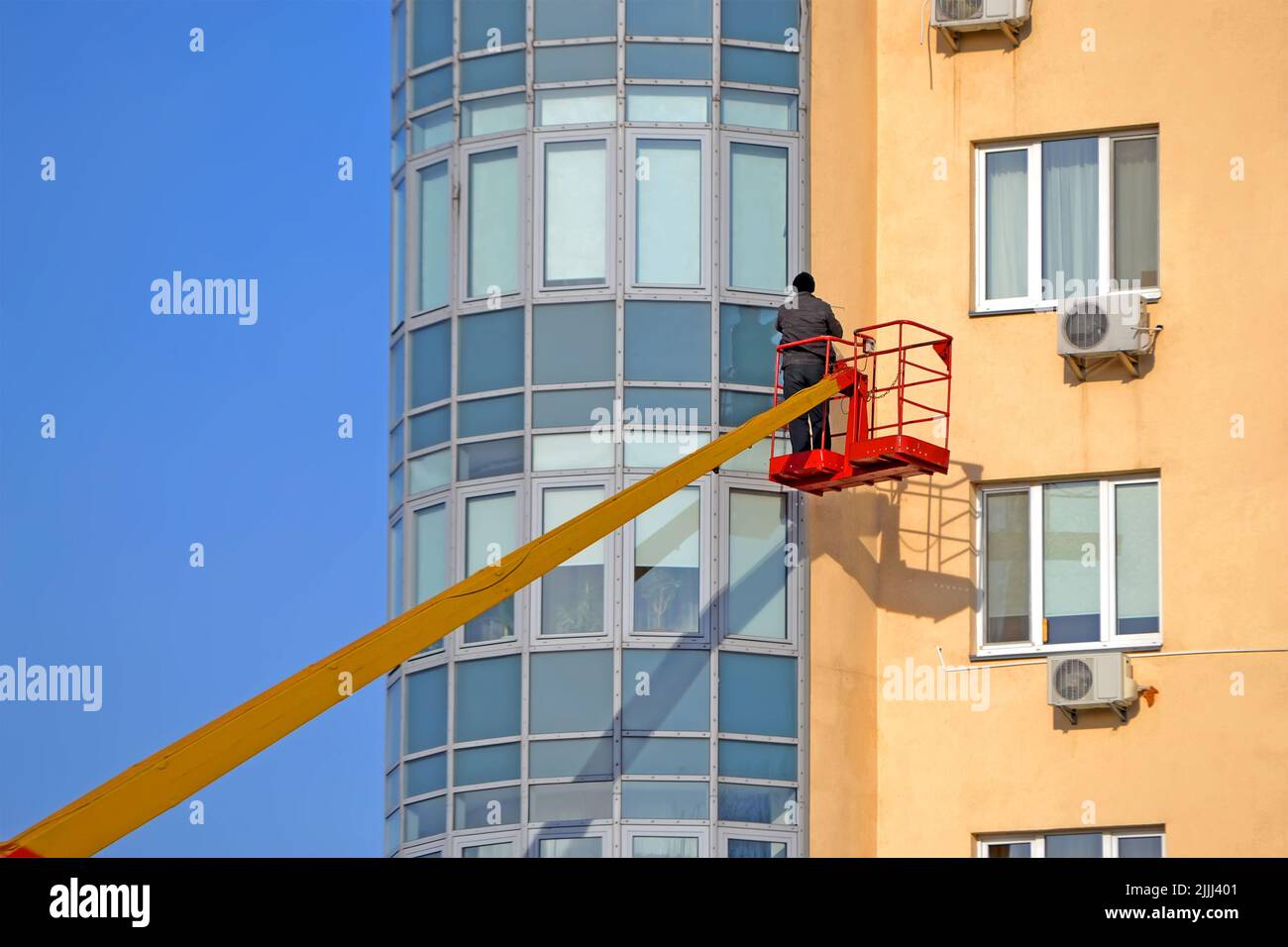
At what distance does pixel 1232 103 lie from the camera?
2914cm

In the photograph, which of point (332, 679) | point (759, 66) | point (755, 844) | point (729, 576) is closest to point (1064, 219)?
point (759, 66)

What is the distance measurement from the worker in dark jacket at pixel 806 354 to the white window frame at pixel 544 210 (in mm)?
1849

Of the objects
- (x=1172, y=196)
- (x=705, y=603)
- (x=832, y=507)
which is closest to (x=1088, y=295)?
(x=1172, y=196)

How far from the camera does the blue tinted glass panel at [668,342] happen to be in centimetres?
2853

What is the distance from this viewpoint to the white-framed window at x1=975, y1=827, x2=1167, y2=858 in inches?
1086

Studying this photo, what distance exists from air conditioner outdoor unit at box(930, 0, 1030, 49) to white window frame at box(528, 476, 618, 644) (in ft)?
20.6

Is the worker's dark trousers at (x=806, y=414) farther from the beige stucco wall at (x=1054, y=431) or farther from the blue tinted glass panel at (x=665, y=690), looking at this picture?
the blue tinted glass panel at (x=665, y=690)

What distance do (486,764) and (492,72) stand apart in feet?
23.8

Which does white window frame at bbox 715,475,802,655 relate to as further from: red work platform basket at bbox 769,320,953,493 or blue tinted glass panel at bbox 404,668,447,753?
blue tinted glass panel at bbox 404,668,447,753

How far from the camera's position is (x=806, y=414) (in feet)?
92.0
